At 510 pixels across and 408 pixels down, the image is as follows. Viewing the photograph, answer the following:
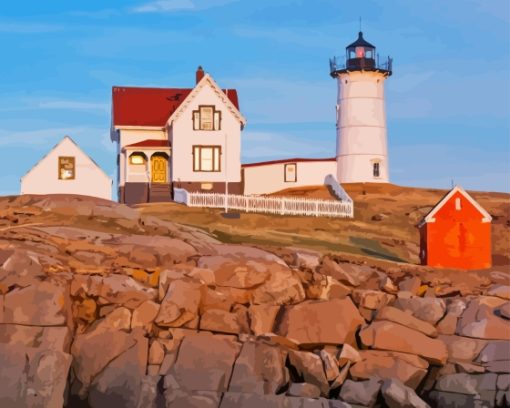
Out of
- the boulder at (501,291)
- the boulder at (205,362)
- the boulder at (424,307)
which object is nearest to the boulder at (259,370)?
the boulder at (205,362)

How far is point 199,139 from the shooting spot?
5053cm

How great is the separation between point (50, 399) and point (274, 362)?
226 inches

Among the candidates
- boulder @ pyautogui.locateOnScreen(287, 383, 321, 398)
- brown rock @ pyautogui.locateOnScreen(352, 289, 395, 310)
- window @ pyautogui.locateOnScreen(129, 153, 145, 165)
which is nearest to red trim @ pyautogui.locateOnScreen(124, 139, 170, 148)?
window @ pyautogui.locateOnScreen(129, 153, 145, 165)

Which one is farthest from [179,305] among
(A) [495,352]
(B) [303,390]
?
(A) [495,352]

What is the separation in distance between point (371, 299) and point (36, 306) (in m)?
9.61

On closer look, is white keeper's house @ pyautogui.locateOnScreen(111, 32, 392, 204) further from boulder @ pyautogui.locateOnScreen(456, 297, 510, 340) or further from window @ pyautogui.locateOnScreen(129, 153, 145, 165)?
boulder @ pyautogui.locateOnScreen(456, 297, 510, 340)

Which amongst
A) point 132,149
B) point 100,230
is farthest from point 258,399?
point 132,149

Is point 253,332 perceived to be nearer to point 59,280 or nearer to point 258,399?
point 258,399

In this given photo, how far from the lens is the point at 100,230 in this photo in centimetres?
3350

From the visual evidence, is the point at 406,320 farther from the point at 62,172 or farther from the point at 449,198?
the point at 62,172

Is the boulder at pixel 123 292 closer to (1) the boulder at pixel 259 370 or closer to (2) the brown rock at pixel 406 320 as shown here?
(1) the boulder at pixel 259 370

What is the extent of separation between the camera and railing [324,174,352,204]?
2057 inches

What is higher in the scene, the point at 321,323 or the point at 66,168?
the point at 66,168

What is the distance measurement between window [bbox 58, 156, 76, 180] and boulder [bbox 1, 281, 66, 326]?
2198cm
